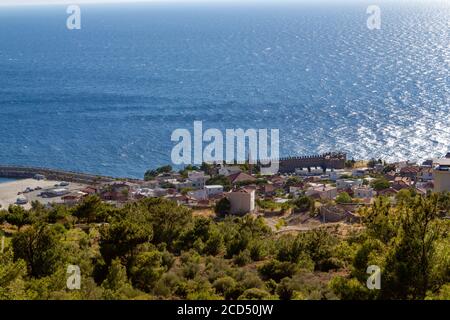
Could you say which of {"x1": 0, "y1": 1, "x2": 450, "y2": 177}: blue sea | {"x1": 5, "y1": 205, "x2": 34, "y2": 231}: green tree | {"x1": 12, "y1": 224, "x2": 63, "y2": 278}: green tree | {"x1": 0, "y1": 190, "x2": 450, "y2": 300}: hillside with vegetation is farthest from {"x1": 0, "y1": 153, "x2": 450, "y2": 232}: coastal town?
{"x1": 12, "y1": 224, "x2": 63, "y2": 278}: green tree

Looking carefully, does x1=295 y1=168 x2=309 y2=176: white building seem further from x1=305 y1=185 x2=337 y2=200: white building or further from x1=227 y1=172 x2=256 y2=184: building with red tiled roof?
x1=305 y1=185 x2=337 y2=200: white building

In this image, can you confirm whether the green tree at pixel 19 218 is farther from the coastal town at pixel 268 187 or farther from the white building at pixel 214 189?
the white building at pixel 214 189

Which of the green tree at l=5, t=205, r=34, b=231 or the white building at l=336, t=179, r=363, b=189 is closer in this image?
the green tree at l=5, t=205, r=34, b=231

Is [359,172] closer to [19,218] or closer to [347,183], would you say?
[347,183]

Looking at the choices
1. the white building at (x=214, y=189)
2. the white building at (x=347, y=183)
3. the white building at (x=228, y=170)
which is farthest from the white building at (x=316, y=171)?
the white building at (x=214, y=189)

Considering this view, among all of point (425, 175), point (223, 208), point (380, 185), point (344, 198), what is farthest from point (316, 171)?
point (223, 208)

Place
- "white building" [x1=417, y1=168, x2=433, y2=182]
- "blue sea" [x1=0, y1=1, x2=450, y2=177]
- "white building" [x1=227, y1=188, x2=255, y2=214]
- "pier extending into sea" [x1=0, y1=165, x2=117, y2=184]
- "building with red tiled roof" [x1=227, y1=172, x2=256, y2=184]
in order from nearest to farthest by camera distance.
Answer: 1. "white building" [x1=227, y1=188, x2=255, y2=214]
2. "white building" [x1=417, y1=168, x2=433, y2=182]
3. "building with red tiled roof" [x1=227, y1=172, x2=256, y2=184]
4. "pier extending into sea" [x1=0, y1=165, x2=117, y2=184]
5. "blue sea" [x1=0, y1=1, x2=450, y2=177]
